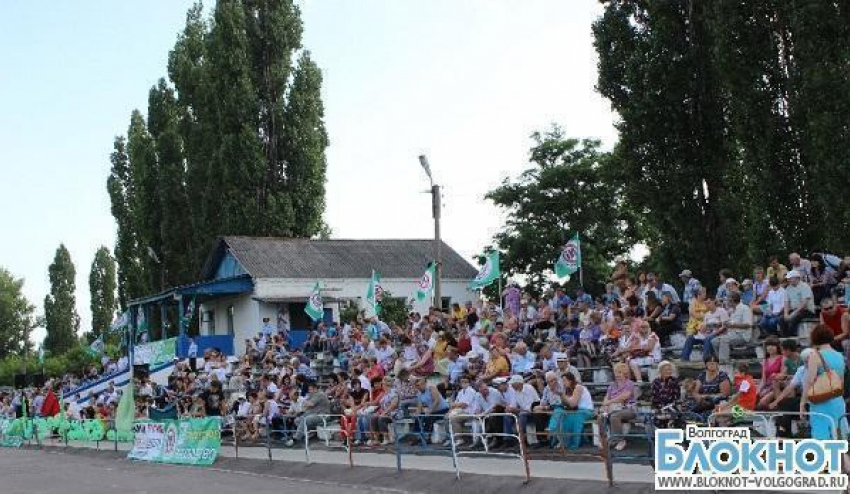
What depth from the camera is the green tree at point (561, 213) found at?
2269 inches

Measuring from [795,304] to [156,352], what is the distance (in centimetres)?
3296

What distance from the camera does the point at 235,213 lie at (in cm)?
5494

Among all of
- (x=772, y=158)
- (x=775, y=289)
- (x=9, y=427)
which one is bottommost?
(x=9, y=427)

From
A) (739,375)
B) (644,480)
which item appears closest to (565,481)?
(644,480)

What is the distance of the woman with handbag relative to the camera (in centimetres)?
1143

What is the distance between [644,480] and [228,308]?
38.4 m

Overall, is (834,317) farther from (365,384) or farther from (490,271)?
(490,271)

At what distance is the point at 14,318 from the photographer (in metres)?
115

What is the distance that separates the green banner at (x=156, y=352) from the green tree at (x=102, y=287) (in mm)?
47852

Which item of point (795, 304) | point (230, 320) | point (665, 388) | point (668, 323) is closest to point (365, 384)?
point (668, 323)

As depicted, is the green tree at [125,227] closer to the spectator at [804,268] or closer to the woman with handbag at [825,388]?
the spectator at [804,268]

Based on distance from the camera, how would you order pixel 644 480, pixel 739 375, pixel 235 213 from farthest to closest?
1. pixel 235 213
2. pixel 739 375
3. pixel 644 480

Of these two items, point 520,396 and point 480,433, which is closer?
point 480,433

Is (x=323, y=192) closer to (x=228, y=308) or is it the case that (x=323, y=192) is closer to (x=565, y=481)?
(x=228, y=308)
